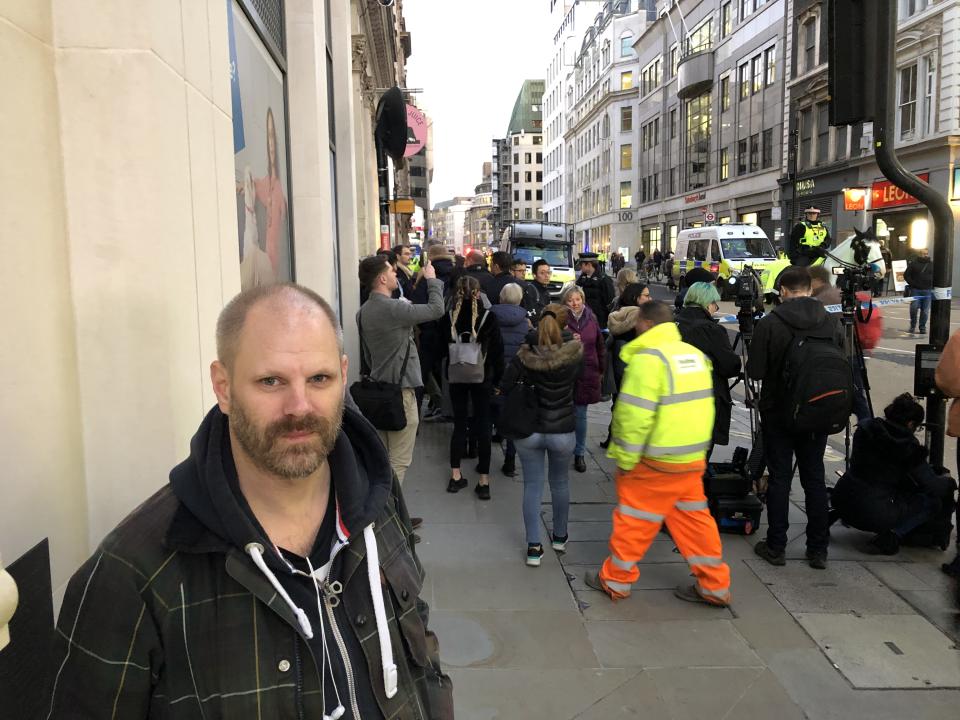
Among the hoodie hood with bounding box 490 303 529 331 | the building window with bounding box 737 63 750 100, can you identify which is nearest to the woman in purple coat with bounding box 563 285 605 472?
the hoodie hood with bounding box 490 303 529 331

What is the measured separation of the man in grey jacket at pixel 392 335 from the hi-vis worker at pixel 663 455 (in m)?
1.86

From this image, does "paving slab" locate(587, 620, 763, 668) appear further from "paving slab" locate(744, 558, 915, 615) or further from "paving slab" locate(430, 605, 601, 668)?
"paving slab" locate(744, 558, 915, 615)

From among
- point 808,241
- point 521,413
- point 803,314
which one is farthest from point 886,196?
point 521,413

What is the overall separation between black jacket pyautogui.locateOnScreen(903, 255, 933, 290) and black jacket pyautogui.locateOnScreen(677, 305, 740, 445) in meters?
13.1

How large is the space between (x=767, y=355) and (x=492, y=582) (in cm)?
242

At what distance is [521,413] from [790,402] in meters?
1.77

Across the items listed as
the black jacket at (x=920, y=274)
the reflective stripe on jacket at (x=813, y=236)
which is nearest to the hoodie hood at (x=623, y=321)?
the reflective stripe on jacket at (x=813, y=236)

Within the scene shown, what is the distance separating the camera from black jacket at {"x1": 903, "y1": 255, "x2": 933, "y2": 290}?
54.5 ft

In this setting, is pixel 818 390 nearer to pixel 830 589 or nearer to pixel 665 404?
pixel 665 404

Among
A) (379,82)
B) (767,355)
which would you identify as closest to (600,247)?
(379,82)

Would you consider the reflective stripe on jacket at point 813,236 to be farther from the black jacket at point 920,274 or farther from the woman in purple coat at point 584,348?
the black jacket at point 920,274

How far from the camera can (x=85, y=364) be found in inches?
95.9

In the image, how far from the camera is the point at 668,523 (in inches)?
184

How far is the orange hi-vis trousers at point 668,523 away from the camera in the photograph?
4.53 metres
